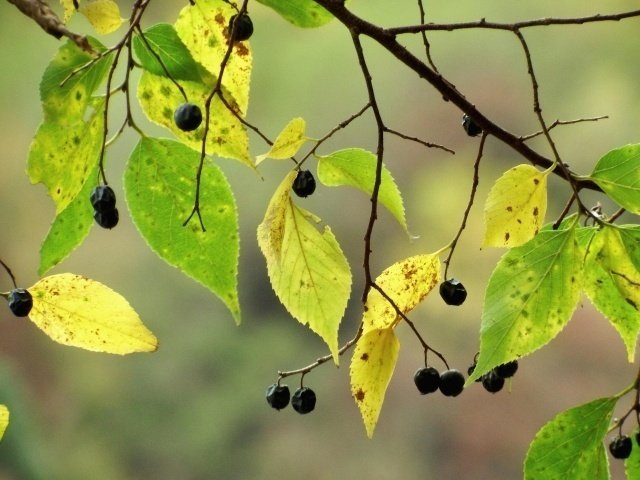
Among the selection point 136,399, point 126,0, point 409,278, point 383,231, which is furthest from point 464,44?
point 409,278

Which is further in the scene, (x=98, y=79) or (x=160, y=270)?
(x=160, y=270)

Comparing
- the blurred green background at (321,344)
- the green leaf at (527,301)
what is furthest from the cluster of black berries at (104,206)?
the blurred green background at (321,344)

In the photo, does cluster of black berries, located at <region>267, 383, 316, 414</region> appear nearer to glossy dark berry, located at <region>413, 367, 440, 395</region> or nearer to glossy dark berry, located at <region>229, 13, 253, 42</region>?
glossy dark berry, located at <region>413, 367, 440, 395</region>

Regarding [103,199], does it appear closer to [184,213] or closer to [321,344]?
[184,213]

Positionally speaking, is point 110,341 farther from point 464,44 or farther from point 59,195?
point 464,44

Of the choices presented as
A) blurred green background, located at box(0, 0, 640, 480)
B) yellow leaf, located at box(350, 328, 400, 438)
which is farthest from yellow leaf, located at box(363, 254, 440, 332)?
blurred green background, located at box(0, 0, 640, 480)

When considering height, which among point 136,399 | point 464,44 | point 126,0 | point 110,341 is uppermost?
point 464,44

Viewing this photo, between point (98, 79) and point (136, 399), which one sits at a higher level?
point (98, 79)

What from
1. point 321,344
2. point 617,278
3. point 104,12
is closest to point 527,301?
point 617,278
